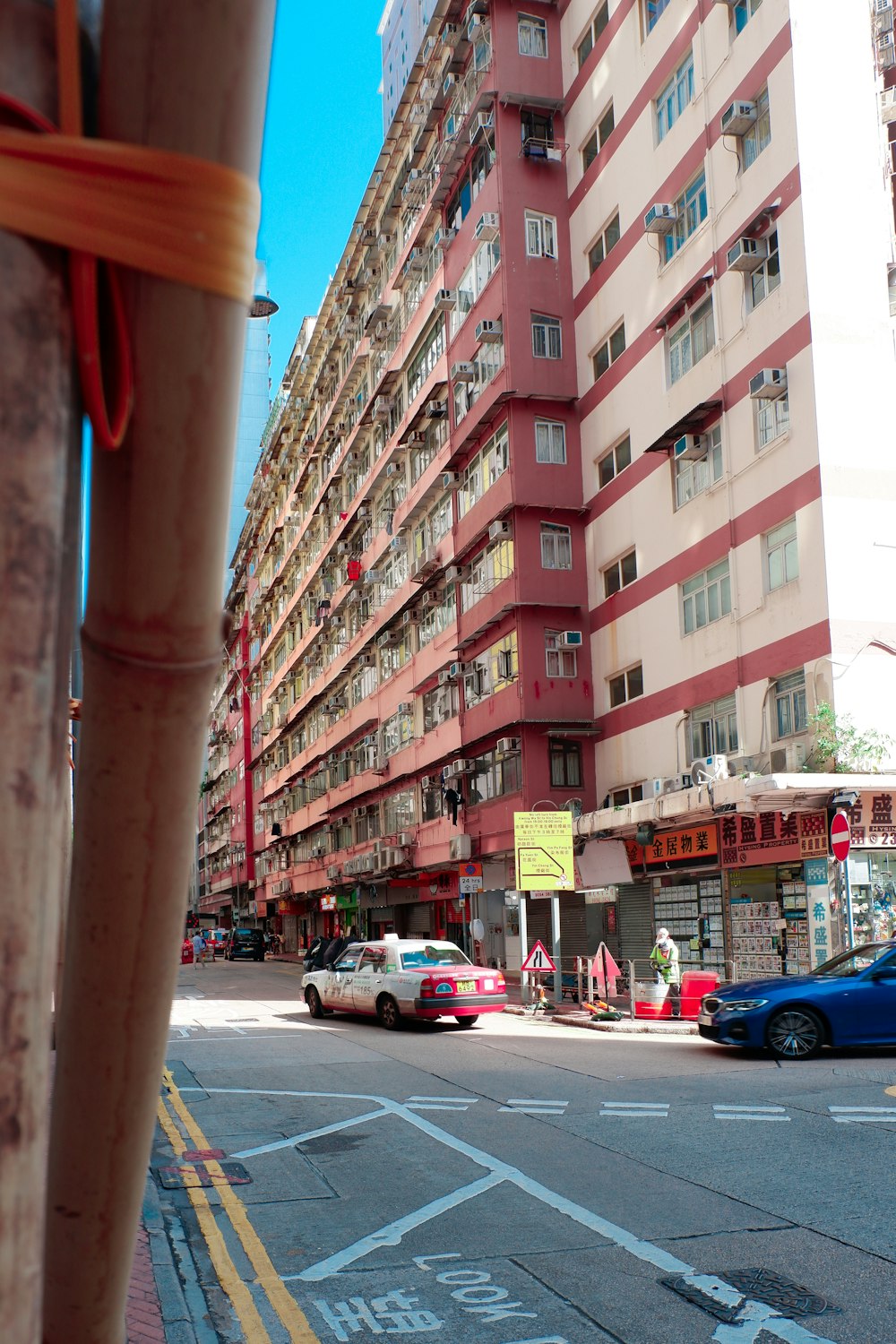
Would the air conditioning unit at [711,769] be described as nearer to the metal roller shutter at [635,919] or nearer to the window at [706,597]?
the window at [706,597]

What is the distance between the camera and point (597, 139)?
102 ft

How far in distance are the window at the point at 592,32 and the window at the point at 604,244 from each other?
4.74 meters

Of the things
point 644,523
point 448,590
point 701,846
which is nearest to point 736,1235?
point 701,846

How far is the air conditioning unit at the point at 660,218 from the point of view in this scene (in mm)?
26359

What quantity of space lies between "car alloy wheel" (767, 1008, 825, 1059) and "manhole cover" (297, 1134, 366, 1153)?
248 inches

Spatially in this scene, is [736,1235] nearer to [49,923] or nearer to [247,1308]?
[247,1308]

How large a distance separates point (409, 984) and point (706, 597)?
9747 mm

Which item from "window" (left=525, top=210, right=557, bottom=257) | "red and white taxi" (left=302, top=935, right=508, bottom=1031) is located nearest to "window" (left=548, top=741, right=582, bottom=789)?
"red and white taxi" (left=302, top=935, right=508, bottom=1031)

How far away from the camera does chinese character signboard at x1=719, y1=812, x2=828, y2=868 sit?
2098 centimetres

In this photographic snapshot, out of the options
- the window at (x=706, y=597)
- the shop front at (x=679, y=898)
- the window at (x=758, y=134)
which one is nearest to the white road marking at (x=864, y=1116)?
the shop front at (x=679, y=898)

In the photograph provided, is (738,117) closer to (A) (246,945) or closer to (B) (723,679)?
(B) (723,679)

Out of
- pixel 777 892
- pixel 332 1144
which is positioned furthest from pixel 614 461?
pixel 332 1144

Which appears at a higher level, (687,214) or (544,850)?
(687,214)

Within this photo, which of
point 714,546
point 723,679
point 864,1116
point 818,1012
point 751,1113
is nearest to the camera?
point 864,1116
